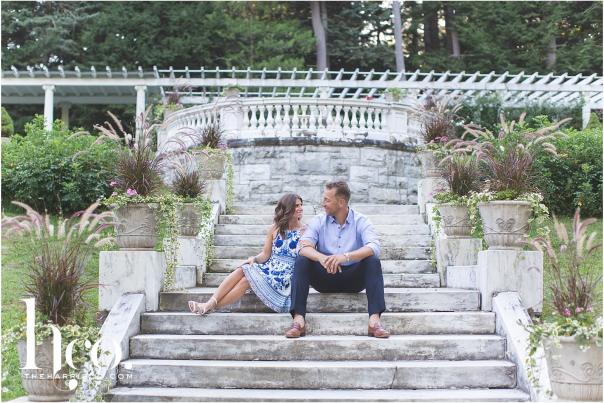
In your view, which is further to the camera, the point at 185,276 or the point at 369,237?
the point at 185,276

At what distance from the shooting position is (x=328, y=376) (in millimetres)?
5027

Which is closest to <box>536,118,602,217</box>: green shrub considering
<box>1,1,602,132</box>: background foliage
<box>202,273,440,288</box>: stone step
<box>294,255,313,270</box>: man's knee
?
<box>202,273,440,288</box>: stone step

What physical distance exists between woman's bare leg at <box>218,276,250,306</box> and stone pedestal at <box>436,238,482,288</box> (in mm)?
2078

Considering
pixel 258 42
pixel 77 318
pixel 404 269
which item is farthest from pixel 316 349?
pixel 258 42

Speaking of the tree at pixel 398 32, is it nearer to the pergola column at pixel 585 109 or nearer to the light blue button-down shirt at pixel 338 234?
the pergola column at pixel 585 109

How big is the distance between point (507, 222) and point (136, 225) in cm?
287

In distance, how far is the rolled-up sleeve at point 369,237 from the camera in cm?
558

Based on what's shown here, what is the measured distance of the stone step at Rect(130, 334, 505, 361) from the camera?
5.34 meters

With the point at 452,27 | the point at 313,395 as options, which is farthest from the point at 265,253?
the point at 452,27

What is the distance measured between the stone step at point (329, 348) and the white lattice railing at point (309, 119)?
752cm

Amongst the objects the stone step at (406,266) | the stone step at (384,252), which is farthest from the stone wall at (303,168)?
the stone step at (406,266)

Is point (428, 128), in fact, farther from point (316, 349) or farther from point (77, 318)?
point (77, 318)

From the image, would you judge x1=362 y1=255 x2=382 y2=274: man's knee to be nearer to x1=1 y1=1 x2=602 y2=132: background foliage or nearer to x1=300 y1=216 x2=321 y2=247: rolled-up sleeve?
x1=300 y1=216 x2=321 y2=247: rolled-up sleeve

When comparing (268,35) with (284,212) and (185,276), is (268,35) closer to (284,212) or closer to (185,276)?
(185,276)
